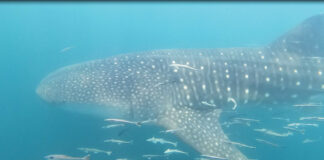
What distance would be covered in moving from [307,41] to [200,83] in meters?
2.89

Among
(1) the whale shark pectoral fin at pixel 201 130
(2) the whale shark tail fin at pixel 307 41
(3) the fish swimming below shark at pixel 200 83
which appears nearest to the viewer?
(1) the whale shark pectoral fin at pixel 201 130

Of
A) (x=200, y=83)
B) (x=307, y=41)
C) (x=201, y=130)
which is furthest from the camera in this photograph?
(x=307, y=41)

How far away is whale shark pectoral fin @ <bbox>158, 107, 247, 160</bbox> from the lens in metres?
5.29

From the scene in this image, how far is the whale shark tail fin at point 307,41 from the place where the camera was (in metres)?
6.72

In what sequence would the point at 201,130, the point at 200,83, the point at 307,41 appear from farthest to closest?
the point at 307,41
the point at 200,83
the point at 201,130

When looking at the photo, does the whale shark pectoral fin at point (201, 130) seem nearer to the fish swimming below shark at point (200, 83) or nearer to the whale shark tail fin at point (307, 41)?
the fish swimming below shark at point (200, 83)

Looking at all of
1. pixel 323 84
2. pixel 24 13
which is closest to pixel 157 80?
pixel 323 84

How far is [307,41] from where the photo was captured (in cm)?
677

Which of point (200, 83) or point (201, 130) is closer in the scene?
point (201, 130)

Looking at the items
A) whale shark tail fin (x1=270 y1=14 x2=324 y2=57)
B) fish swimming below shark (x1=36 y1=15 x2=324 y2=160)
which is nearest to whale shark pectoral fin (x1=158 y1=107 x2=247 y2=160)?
fish swimming below shark (x1=36 y1=15 x2=324 y2=160)

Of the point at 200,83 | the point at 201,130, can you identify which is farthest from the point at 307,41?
the point at 201,130

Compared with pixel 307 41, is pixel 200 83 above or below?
below

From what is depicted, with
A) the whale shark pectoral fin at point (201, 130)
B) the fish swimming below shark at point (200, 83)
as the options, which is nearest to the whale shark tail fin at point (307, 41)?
the fish swimming below shark at point (200, 83)

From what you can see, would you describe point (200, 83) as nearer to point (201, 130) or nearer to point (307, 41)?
point (201, 130)
